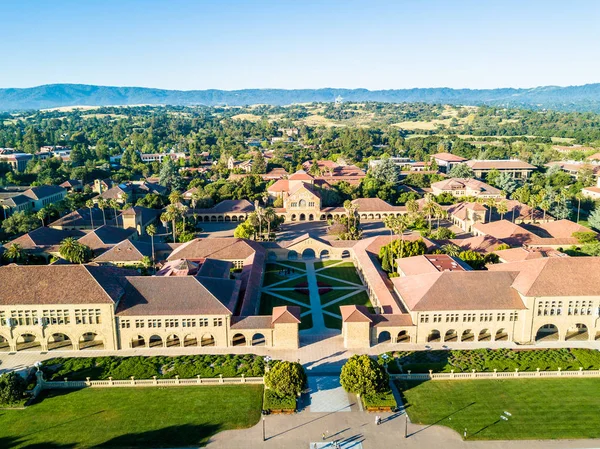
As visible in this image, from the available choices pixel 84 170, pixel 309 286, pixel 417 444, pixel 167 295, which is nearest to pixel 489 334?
pixel 417 444

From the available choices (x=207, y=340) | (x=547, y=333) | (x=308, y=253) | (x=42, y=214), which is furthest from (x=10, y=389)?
(x=42, y=214)

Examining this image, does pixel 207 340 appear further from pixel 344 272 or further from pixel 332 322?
pixel 344 272

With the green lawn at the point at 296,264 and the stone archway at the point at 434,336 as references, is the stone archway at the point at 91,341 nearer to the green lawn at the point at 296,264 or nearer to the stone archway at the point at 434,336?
the green lawn at the point at 296,264

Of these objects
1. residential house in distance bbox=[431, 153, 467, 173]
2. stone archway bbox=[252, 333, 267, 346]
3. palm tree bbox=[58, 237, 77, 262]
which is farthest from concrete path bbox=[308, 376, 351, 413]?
residential house in distance bbox=[431, 153, 467, 173]

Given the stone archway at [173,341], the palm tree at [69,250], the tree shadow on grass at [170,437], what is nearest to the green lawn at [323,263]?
the stone archway at [173,341]

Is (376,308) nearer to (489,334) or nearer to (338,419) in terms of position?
(489,334)

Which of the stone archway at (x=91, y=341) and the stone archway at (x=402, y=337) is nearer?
the stone archway at (x=91, y=341)
